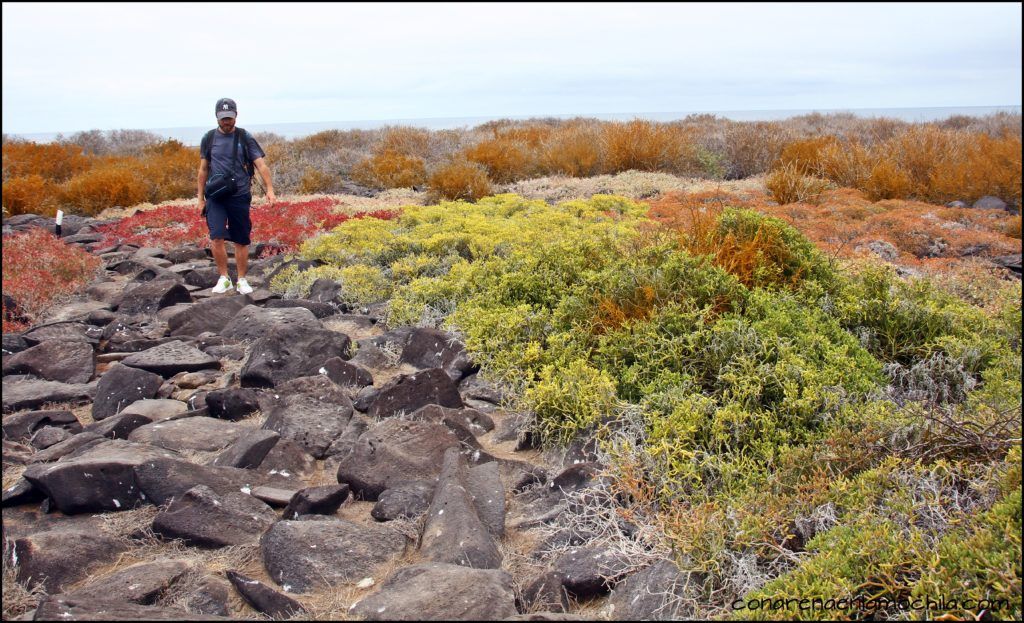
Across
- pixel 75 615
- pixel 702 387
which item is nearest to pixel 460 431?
pixel 702 387

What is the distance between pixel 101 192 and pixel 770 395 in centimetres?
1570

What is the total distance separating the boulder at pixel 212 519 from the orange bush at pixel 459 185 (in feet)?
34.2

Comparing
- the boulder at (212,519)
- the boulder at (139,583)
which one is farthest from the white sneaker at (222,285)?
the boulder at (139,583)

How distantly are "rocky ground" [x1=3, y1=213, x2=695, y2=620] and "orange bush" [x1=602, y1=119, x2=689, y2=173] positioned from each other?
1169 centimetres

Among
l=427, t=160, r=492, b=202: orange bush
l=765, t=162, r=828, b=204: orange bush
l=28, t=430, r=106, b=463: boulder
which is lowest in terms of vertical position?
l=28, t=430, r=106, b=463: boulder

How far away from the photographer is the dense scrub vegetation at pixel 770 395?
252 centimetres

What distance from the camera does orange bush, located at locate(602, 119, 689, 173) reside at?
16.1 metres

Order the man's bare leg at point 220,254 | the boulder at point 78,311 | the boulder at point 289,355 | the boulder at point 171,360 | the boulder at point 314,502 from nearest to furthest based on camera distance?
the boulder at point 314,502 < the boulder at point 289,355 < the boulder at point 171,360 < the boulder at point 78,311 < the man's bare leg at point 220,254

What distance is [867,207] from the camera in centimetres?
1028

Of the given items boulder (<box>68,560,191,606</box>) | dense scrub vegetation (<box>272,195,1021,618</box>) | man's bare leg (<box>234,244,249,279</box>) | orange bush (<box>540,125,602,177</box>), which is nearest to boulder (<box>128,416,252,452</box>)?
boulder (<box>68,560,191,606</box>)

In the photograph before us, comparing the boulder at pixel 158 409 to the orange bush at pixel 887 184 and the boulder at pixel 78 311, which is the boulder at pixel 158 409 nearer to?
the boulder at pixel 78 311

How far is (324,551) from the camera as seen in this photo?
301 cm

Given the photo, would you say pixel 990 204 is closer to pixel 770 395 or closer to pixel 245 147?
pixel 770 395

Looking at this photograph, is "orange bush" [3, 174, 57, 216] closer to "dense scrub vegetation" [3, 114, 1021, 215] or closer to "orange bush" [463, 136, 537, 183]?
"dense scrub vegetation" [3, 114, 1021, 215]
